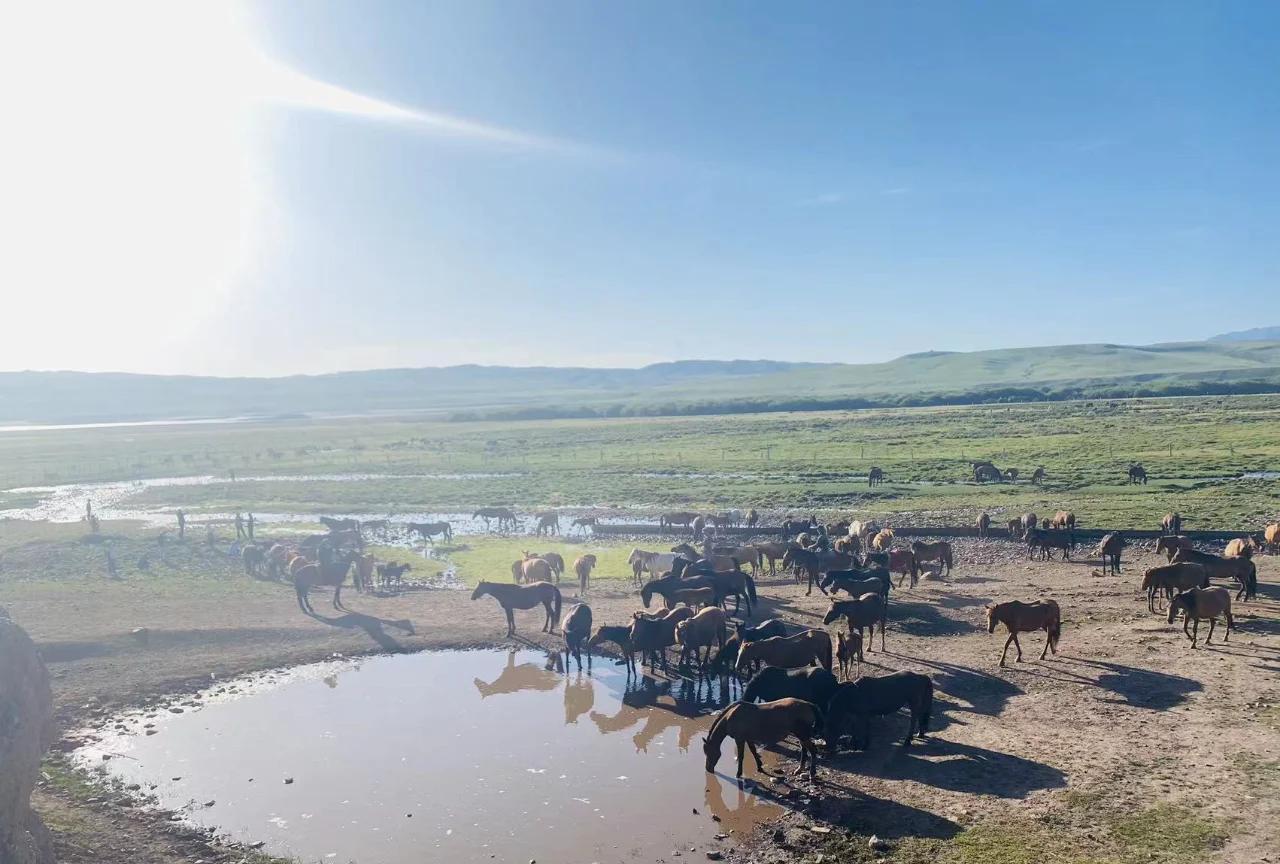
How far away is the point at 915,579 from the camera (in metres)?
21.5

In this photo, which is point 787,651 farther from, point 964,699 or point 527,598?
point 527,598

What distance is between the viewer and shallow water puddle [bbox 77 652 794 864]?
1018 centimetres

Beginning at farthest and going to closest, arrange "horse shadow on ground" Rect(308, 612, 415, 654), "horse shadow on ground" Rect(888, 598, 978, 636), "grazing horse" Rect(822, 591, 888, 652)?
"horse shadow on ground" Rect(308, 612, 415, 654) → "horse shadow on ground" Rect(888, 598, 978, 636) → "grazing horse" Rect(822, 591, 888, 652)

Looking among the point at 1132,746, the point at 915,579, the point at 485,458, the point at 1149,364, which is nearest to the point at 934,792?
the point at 1132,746

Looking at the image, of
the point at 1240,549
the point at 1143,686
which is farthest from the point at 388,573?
the point at 1240,549

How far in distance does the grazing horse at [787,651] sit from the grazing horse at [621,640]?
272cm

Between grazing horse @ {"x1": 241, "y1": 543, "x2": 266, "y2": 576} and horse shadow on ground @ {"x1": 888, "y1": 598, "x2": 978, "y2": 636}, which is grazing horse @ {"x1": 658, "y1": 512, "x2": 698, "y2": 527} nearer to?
horse shadow on ground @ {"x1": 888, "y1": 598, "x2": 978, "y2": 636}

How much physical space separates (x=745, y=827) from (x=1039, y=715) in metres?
5.37

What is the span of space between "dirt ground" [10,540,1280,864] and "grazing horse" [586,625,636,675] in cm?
227

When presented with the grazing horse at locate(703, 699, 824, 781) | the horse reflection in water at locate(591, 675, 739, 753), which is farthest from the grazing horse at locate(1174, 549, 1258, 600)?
the grazing horse at locate(703, 699, 824, 781)

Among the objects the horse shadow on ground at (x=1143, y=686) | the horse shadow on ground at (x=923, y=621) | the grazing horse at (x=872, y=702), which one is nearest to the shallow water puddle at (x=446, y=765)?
the grazing horse at (x=872, y=702)

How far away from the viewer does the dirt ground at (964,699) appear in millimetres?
9477

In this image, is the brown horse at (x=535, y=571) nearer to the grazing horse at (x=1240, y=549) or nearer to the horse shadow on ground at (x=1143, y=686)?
the horse shadow on ground at (x=1143, y=686)

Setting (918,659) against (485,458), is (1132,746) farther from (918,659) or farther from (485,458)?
(485,458)
